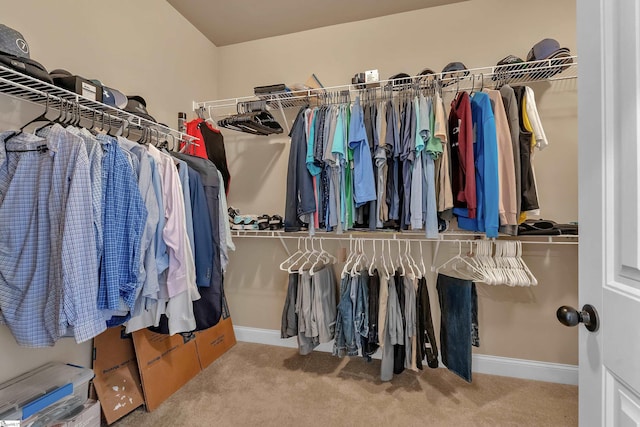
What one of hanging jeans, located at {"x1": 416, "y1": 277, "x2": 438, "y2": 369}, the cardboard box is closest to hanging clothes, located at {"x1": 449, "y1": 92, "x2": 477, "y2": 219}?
hanging jeans, located at {"x1": 416, "y1": 277, "x2": 438, "y2": 369}

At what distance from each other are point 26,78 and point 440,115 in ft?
6.53

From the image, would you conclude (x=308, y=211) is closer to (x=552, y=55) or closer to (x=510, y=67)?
(x=510, y=67)

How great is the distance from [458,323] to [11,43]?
258 centimetres

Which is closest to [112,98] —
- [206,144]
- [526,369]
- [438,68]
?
[206,144]

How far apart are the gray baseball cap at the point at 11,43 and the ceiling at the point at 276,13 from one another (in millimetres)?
1410

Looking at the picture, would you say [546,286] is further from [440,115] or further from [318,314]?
[318,314]

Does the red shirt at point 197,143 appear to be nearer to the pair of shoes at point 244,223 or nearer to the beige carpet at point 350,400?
the pair of shoes at point 244,223

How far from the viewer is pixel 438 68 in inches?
86.2

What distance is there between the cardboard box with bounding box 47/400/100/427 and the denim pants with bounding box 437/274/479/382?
1980mm

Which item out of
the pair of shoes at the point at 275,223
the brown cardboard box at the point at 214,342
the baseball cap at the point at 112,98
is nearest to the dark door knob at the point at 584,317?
the pair of shoes at the point at 275,223

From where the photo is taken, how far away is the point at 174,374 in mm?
1892

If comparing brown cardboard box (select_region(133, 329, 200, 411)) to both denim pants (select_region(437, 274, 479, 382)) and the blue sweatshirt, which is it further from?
the blue sweatshirt

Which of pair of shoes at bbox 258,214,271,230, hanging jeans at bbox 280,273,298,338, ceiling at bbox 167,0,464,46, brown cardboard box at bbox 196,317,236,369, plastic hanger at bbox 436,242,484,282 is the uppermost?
ceiling at bbox 167,0,464,46

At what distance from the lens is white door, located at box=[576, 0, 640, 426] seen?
0.52m
